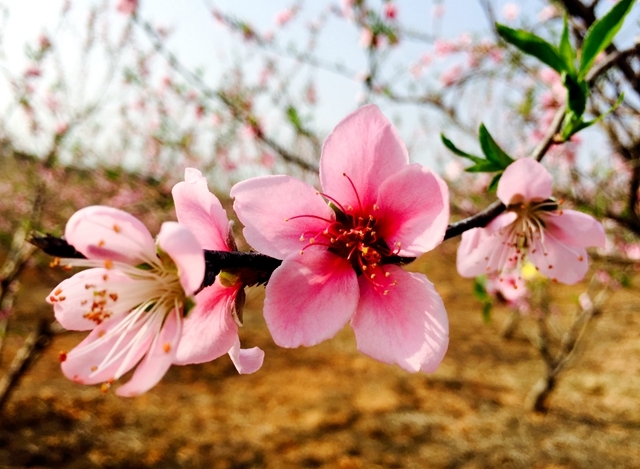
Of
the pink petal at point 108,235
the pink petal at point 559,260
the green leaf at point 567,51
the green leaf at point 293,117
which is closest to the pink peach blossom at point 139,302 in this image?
the pink petal at point 108,235

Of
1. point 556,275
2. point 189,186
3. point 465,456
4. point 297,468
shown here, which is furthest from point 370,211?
point 465,456

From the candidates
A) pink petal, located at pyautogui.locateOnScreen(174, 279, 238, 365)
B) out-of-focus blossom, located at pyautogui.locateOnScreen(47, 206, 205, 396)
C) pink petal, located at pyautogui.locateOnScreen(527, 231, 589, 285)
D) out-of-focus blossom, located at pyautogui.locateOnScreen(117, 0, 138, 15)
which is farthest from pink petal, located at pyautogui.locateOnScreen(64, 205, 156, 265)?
out-of-focus blossom, located at pyautogui.locateOnScreen(117, 0, 138, 15)

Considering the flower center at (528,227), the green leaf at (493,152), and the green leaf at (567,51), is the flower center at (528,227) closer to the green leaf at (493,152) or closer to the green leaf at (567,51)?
the green leaf at (493,152)

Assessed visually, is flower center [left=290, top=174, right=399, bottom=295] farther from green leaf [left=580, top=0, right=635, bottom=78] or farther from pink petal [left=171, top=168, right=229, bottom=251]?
green leaf [left=580, top=0, right=635, bottom=78]

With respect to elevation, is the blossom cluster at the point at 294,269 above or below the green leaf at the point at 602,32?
below

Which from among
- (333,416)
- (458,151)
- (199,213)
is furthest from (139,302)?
(333,416)

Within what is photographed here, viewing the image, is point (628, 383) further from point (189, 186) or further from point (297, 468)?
point (189, 186)

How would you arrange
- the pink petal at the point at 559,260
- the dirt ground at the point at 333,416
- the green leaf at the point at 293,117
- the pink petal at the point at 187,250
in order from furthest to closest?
the dirt ground at the point at 333,416, the green leaf at the point at 293,117, the pink petal at the point at 559,260, the pink petal at the point at 187,250
